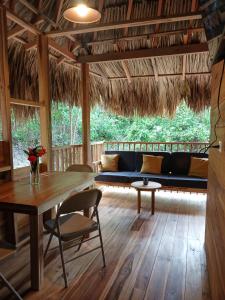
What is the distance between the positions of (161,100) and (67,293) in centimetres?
→ 479

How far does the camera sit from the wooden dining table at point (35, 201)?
1.84 meters

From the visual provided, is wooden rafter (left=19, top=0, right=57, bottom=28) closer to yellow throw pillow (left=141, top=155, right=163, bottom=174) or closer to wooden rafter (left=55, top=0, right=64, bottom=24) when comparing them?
wooden rafter (left=55, top=0, right=64, bottom=24)

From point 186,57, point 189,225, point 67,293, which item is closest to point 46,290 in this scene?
point 67,293

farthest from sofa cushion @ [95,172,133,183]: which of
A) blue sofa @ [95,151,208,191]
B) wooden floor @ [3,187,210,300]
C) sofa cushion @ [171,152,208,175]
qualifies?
sofa cushion @ [171,152,208,175]

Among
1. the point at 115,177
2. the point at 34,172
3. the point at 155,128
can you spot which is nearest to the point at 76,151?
the point at 115,177

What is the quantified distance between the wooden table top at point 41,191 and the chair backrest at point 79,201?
0.14m

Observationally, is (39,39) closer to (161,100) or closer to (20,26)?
(20,26)

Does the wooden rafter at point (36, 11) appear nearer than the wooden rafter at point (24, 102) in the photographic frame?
No

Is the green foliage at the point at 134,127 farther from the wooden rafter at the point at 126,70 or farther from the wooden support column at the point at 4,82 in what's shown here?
the wooden support column at the point at 4,82

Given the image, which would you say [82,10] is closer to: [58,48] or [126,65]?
[58,48]

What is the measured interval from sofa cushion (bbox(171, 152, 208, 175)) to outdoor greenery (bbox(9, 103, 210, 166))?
6.65 ft

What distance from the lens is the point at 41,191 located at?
7.21 ft

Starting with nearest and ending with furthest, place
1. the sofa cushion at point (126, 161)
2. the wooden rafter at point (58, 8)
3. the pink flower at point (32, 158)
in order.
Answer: the pink flower at point (32, 158) → the wooden rafter at point (58, 8) → the sofa cushion at point (126, 161)

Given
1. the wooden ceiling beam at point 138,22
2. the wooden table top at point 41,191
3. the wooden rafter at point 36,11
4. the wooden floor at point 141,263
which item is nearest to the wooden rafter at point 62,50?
the wooden rafter at point 36,11
